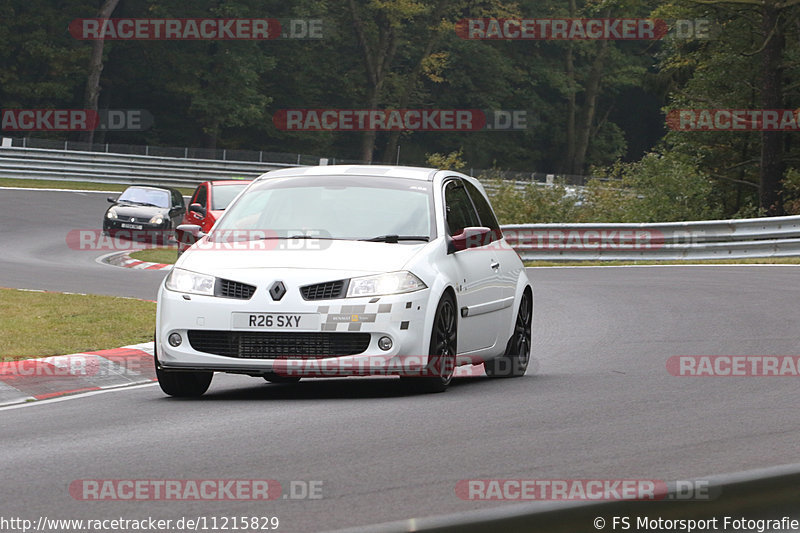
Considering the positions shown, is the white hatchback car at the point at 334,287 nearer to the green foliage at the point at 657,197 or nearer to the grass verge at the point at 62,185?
the green foliage at the point at 657,197

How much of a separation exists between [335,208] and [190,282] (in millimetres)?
1395

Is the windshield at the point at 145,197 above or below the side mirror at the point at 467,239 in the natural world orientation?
below

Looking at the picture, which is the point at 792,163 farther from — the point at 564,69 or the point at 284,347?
the point at 564,69

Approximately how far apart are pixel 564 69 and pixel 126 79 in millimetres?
28536

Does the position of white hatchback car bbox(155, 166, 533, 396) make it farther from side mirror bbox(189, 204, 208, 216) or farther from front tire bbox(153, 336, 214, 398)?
side mirror bbox(189, 204, 208, 216)

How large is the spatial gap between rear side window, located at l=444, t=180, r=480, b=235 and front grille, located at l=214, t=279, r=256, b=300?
186 centimetres

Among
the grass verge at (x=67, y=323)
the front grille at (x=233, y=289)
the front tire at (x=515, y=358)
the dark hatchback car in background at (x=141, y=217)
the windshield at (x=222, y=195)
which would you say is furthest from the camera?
the dark hatchback car in background at (x=141, y=217)

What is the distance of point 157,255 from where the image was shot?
28.6 m

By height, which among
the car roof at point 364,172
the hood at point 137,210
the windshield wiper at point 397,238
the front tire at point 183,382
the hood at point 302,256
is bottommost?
the front tire at point 183,382

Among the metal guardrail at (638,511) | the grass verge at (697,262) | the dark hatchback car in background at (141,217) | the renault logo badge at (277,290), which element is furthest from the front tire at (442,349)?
the dark hatchback car in background at (141,217)

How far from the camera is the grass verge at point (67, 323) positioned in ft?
38.5

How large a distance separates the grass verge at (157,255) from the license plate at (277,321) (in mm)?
18312

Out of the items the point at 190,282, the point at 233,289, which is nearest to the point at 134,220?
the point at 190,282

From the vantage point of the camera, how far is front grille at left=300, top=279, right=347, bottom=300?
28.6 feet
